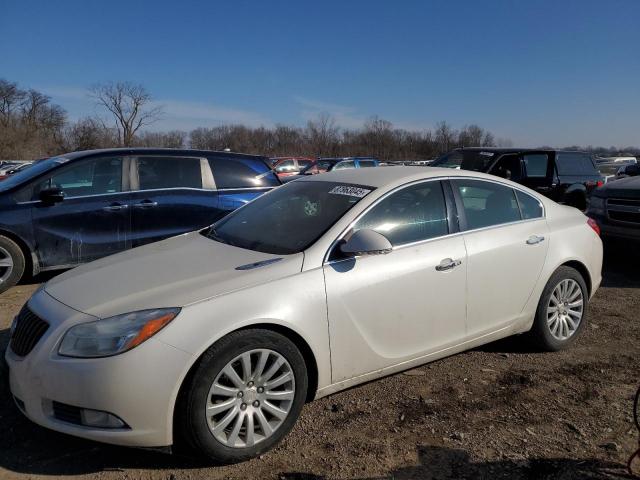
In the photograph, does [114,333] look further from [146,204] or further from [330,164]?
[330,164]

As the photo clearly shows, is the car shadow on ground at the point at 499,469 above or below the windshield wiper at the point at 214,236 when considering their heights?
below

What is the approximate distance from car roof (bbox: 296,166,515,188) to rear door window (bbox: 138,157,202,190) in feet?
10.3

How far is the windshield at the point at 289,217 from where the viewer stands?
3.37 metres

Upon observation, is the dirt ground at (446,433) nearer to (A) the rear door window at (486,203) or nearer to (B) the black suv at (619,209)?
(A) the rear door window at (486,203)

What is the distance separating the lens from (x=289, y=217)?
372 centimetres

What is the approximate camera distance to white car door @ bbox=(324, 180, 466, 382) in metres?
3.12

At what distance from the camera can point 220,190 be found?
7.06 meters

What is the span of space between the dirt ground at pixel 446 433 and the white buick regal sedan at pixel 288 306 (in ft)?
0.80

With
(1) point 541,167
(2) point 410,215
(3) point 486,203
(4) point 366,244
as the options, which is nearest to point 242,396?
(4) point 366,244

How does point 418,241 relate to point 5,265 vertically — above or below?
above

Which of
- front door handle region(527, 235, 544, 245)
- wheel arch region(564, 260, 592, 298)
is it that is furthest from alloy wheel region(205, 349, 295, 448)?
wheel arch region(564, 260, 592, 298)

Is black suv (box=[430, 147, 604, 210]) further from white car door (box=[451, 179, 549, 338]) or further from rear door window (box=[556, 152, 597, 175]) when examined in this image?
white car door (box=[451, 179, 549, 338])

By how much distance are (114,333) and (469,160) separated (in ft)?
27.3

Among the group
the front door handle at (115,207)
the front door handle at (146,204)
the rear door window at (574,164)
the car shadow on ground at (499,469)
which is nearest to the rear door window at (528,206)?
the car shadow on ground at (499,469)
